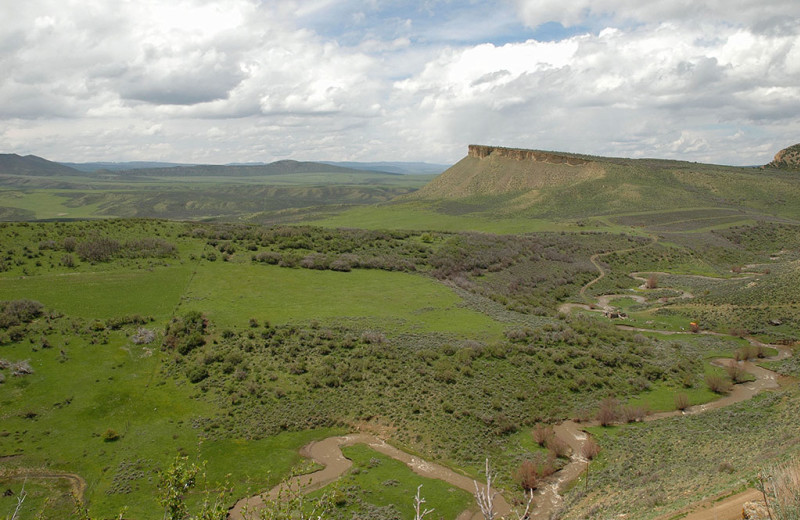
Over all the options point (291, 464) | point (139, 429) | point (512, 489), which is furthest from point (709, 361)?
point (139, 429)

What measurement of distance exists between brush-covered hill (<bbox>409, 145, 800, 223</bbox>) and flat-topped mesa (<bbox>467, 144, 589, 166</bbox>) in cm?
31

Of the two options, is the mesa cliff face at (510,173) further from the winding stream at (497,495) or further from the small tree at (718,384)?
the winding stream at (497,495)

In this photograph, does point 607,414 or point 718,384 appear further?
point 718,384

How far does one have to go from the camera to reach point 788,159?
16438 centimetres

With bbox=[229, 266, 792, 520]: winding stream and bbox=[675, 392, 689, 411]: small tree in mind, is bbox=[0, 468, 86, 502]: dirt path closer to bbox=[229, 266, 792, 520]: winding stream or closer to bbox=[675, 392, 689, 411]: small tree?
bbox=[229, 266, 792, 520]: winding stream

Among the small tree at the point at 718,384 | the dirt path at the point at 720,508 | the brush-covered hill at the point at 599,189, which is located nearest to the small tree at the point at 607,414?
the small tree at the point at 718,384

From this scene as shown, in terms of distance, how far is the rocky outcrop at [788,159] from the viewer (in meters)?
160

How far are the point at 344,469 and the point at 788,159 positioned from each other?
7831 inches

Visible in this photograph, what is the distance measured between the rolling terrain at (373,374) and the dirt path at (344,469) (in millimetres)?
187

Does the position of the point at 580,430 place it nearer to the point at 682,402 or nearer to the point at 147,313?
the point at 682,402

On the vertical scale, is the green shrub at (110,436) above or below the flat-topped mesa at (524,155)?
below

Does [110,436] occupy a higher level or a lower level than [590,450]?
higher

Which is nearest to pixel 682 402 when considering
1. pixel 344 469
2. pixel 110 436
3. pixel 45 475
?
pixel 344 469

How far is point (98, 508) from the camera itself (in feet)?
68.3
